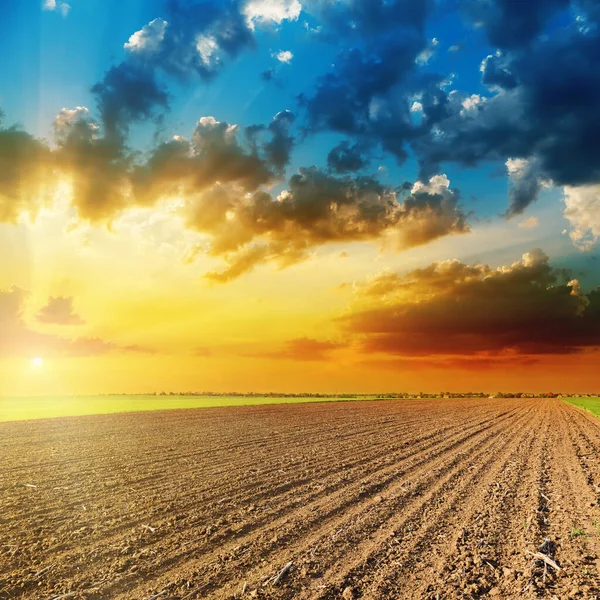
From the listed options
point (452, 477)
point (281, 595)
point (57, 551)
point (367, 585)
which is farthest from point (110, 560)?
point (452, 477)

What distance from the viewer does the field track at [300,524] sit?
756cm

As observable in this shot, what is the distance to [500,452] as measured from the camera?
21266mm

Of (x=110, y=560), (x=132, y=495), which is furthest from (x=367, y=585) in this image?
(x=132, y=495)

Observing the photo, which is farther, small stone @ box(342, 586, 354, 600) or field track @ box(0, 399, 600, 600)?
field track @ box(0, 399, 600, 600)

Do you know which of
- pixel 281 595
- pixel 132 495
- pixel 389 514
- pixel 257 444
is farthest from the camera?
pixel 257 444

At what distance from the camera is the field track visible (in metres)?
7.56

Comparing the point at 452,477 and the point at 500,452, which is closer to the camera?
the point at 452,477

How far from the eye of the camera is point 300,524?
10273 millimetres

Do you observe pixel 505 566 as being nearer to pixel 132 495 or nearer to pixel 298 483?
pixel 298 483

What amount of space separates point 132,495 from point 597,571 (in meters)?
11.1

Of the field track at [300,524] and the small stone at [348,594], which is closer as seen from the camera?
the small stone at [348,594]

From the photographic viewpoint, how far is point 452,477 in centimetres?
1536

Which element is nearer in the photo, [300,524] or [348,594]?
[348,594]

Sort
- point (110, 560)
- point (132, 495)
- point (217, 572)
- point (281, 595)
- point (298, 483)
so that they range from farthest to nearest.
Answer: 1. point (298, 483)
2. point (132, 495)
3. point (110, 560)
4. point (217, 572)
5. point (281, 595)
